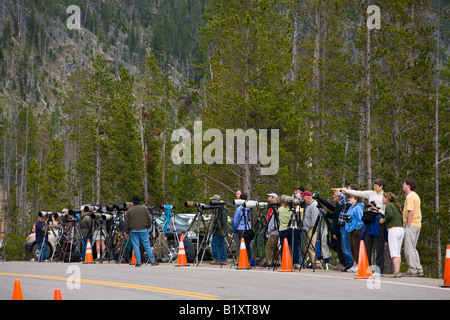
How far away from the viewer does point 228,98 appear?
106ft

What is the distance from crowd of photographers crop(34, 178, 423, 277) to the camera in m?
13.8

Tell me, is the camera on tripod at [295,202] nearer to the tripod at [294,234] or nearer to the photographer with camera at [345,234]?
the tripod at [294,234]

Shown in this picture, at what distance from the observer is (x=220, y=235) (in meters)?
17.9

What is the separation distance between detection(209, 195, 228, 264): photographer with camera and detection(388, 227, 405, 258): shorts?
534 centimetres

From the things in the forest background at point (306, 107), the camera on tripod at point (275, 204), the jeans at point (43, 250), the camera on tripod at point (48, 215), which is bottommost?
the jeans at point (43, 250)

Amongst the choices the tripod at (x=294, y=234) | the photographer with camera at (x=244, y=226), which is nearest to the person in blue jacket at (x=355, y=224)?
the tripod at (x=294, y=234)

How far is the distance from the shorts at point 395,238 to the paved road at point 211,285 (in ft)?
2.65

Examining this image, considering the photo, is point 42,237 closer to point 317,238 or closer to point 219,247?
point 219,247

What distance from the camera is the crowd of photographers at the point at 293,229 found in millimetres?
13812

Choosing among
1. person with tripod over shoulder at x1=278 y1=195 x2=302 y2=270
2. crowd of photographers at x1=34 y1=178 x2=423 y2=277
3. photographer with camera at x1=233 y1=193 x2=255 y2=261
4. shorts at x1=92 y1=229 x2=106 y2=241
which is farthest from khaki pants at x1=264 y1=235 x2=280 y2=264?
shorts at x1=92 y1=229 x2=106 y2=241

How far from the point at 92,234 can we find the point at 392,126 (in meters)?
18.9
